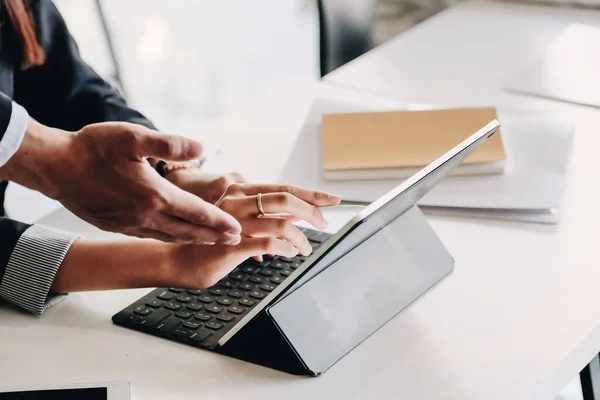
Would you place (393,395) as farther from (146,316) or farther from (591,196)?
(591,196)

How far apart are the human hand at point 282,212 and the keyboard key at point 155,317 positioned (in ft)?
0.39

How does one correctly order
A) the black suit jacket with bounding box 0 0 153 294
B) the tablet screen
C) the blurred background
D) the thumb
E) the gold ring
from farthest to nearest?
the blurred background → the black suit jacket with bounding box 0 0 153 294 → the gold ring → the thumb → the tablet screen

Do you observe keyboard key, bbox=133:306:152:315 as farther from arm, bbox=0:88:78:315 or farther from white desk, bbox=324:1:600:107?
white desk, bbox=324:1:600:107

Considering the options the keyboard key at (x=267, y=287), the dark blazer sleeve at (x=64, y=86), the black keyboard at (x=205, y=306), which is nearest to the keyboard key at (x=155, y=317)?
the black keyboard at (x=205, y=306)

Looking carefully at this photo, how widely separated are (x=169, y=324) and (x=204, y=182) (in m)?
0.28

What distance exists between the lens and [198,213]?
0.78 metres

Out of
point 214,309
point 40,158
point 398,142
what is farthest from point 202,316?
point 398,142

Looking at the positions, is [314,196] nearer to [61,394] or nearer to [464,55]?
[61,394]

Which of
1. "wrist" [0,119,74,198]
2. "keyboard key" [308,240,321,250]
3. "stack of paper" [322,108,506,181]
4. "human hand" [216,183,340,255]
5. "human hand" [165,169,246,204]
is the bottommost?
"keyboard key" [308,240,321,250]

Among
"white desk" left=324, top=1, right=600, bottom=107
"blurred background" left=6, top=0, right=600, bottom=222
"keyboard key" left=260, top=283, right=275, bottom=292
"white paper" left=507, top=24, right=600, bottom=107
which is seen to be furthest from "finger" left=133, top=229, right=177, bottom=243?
"blurred background" left=6, top=0, right=600, bottom=222

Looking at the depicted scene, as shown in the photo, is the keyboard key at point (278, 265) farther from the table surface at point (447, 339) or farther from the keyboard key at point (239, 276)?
the table surface at point (447, 339)

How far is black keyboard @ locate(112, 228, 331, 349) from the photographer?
787 millimetres

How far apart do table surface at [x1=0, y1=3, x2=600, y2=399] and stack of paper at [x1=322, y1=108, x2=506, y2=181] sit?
0.31 feet

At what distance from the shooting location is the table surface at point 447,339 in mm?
710
